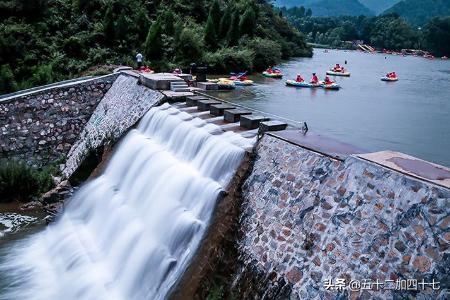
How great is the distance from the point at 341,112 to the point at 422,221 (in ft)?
49.8

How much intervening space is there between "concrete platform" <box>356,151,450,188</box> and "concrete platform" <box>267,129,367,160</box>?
69cm

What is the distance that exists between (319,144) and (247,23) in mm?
30439

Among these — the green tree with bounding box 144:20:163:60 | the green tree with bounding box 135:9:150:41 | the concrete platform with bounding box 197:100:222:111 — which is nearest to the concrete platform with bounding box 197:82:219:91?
the green tree with bounding box 144:20:163:60

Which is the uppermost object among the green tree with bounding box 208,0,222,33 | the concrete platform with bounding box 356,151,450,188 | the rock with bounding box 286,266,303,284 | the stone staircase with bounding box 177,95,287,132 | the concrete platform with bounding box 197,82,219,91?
the green tree with bounding box 208,0,222,33

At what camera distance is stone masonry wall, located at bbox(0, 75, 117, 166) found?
16.6m

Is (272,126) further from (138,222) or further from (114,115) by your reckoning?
(114,115)

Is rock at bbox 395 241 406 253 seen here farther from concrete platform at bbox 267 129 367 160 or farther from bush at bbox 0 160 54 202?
bush at bbox 0 160 54 202

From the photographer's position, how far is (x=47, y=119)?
17.3 m

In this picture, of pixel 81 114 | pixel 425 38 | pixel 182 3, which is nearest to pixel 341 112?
pixel 81 114

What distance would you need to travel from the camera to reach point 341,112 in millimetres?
21016

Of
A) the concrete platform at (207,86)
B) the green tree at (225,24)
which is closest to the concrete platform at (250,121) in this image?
the concrete platform at (207,86)

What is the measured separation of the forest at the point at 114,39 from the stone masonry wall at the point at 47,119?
4.00 metres

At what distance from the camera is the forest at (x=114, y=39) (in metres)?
24.4

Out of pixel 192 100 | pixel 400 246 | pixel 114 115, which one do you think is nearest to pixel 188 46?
pixel 114 115
